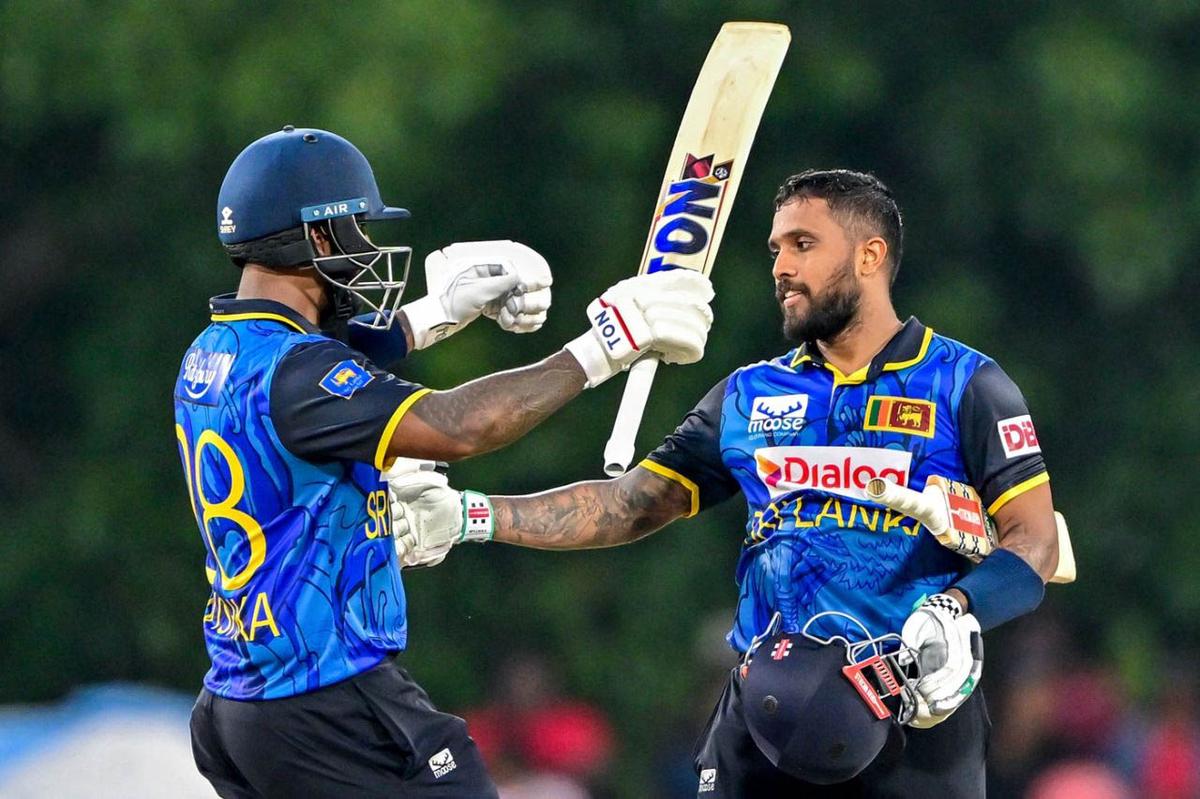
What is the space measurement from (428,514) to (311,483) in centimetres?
76

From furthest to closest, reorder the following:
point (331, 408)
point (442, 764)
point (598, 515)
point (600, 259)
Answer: point (600, 259)
point (598, 515)
point (442, 764)
point (331, 408)

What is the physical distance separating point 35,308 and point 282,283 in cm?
549

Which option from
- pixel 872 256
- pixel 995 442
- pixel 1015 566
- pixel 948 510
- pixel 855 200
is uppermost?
pixel 855 200

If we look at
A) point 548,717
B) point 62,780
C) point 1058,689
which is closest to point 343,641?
point 62,780

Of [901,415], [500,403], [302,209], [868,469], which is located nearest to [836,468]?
[868,469]

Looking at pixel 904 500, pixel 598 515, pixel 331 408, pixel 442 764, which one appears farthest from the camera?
pixel 598 515

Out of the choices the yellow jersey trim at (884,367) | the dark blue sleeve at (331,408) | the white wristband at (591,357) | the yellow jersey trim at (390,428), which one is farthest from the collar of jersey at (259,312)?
the yellow jersey trim at (884,367)

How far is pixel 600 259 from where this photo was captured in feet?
27.0

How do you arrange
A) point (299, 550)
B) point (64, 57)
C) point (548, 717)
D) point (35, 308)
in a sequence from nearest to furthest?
point (299, 550)
point (548, 717)
point (64, 57)
point (35, 308)

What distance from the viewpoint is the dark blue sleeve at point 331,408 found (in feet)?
10.9

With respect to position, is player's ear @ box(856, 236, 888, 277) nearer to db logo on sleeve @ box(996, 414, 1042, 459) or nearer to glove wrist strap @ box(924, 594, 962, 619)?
db logo on sleeve @ box(996, 414, 1042, 459)

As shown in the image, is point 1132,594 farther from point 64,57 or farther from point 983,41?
point 64,57

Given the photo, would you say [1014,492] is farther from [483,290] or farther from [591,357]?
[483,290]

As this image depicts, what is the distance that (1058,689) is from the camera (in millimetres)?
7559
